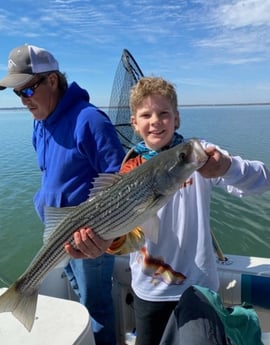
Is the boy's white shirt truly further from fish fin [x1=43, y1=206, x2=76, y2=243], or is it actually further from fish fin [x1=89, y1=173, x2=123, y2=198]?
fish fin [x1=43, y1=206, x2=76, y2=243]

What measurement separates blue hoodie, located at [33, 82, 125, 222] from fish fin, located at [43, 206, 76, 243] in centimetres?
72

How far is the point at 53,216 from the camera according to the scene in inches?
102

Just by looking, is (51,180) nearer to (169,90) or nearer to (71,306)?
(71,306)

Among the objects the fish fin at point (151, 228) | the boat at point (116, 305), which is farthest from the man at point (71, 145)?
the fish fin at point (151, 228)

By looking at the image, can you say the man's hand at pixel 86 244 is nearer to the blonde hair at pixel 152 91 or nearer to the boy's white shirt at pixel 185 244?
the boy's white shirt at pixel 185 244

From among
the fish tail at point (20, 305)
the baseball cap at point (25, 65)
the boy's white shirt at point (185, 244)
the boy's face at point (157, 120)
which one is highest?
the baseball cap at point (25, 65)

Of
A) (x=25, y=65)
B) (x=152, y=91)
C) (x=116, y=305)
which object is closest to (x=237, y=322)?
(x=152, y=91)

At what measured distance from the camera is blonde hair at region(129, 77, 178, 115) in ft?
9.02

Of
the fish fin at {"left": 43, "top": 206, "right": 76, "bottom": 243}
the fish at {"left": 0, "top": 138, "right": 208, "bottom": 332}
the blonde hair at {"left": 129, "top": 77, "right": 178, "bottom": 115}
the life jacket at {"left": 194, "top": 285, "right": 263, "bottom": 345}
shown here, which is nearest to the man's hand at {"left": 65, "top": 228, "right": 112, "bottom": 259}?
the fish at {"left": 0, "top": 138, "right": 208, "bottom": 332}

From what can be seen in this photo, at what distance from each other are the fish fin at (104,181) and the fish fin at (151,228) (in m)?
0.33

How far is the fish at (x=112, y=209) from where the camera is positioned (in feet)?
6.93

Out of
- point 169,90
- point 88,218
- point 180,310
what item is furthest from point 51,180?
point 180,310

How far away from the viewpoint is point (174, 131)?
2760 mm

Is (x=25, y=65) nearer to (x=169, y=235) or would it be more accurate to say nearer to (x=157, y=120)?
(x=157, y=120)
